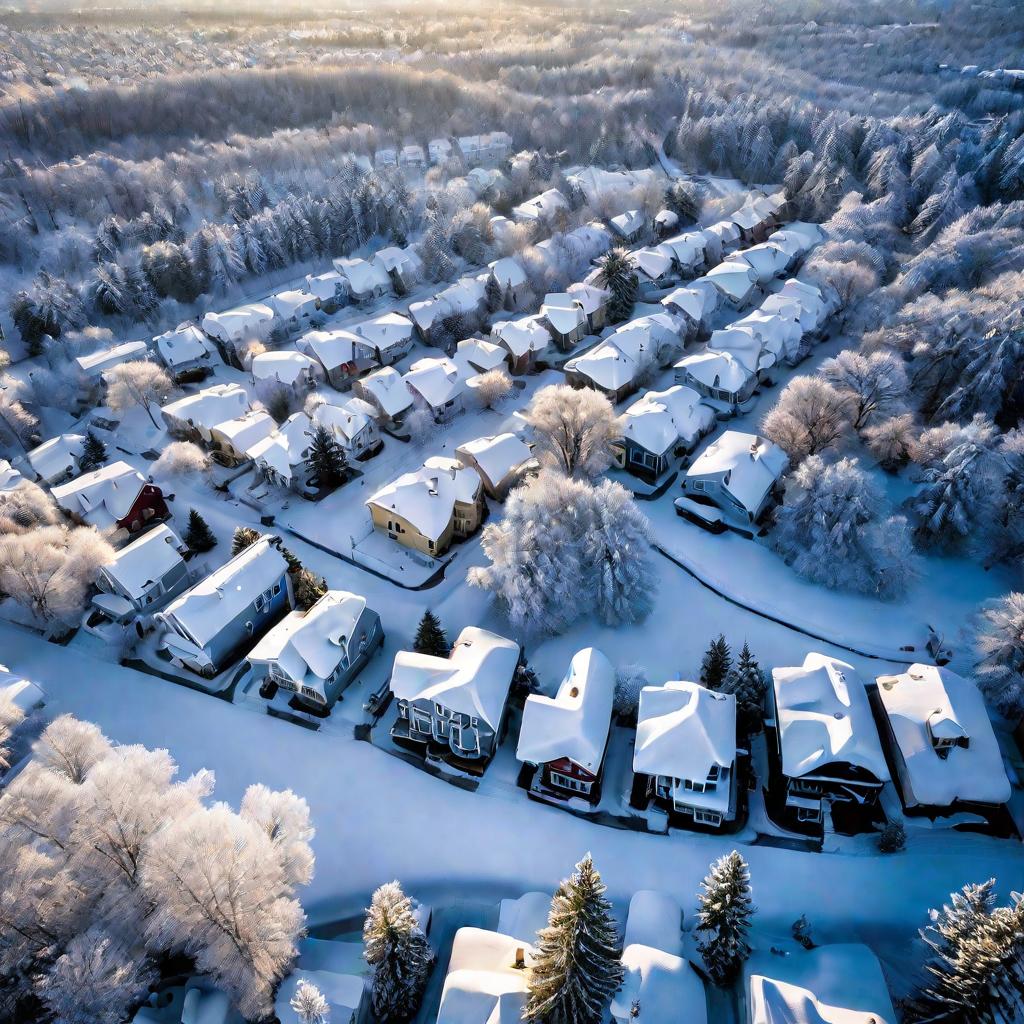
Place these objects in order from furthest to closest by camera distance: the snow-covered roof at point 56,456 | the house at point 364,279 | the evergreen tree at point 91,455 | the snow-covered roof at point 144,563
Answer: the house at point 364,279 → the evergreen tree at point 91,455 → the snow-covered roof at point 56,456 → the snow-covered roof at point 144,563

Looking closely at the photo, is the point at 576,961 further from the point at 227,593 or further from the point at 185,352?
the point at 185,352

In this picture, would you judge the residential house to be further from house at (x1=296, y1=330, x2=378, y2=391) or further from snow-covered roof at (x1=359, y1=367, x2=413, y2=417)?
house at (x1=296, y1=330, x2=378, y2=391)

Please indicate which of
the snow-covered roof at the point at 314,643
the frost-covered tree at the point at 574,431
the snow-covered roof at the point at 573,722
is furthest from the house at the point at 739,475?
the snow-covered roof at the point at 314,643

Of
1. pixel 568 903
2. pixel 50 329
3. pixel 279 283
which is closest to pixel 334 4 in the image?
pixel 279 283

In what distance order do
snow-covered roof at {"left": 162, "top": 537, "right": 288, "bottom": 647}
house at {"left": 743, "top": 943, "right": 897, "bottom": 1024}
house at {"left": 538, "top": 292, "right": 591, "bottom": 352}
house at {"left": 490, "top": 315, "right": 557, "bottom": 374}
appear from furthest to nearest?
house at {"left": 538, "top": 292, "right": 591, "bottom": 352} < house at {"left": 490, "top": 315, "right": 557, "bottom": 374} < snow-covered roof at {"left": 162, "top": 537, "right": 288, "bottom": 647} < house at {"left": 743, "top": 943, "right": 897, "bottom": 1024}

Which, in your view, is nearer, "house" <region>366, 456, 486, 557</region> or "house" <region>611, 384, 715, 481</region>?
"house" <region>366, 456, 486, 557</region>

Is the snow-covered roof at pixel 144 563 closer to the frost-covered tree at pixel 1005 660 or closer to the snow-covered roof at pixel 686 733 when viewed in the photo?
the snow-covered roof at pixel 686 733

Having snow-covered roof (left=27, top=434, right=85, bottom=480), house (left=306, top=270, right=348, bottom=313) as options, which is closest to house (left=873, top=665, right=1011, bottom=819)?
snow-covered roof (left=27, top=434, right=85, bottom=480)
